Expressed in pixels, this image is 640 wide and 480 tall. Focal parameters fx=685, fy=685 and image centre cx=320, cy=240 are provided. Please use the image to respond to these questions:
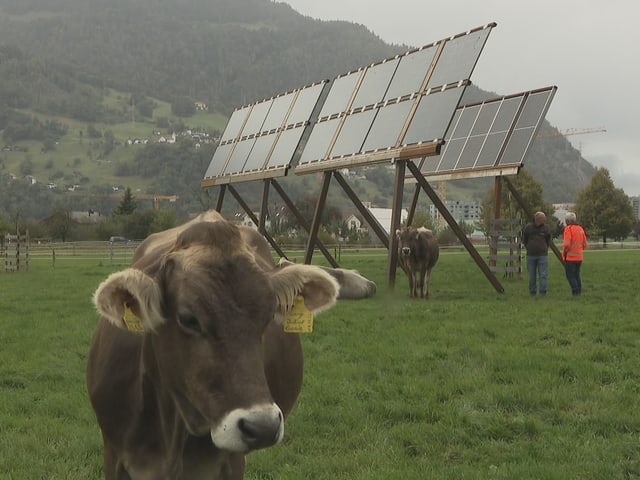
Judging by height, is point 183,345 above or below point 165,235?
below

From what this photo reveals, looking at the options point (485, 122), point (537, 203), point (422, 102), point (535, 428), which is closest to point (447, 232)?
point (537, 203)

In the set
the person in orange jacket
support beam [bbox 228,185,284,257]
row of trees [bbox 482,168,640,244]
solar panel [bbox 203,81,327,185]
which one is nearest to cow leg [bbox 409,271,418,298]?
the person in orange jacket

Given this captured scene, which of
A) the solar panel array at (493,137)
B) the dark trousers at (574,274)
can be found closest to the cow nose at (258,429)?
the dark trousers at (574,274)

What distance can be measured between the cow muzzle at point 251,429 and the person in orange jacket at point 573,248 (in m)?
15.0

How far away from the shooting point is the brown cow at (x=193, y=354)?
9.80ft

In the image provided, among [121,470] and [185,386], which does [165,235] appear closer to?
[121,470]

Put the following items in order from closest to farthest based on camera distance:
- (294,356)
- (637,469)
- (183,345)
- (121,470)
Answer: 1. (183,345)
2. (121,470)
3. (294,356)
4. (637,469)

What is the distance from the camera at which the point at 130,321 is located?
10.8 feet

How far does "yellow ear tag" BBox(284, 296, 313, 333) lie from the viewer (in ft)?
11.9

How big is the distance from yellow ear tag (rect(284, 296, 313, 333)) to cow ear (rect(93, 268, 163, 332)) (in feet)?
2.41

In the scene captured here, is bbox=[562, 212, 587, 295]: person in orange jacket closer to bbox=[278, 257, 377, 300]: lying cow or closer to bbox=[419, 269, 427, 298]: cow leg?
bbox=[419, 269, 427, 298]: cow leg

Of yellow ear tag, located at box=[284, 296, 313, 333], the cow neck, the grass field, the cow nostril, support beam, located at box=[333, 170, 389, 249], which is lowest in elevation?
the grass field

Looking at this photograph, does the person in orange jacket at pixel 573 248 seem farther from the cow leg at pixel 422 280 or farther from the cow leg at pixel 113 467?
the cow leg at pixel 113 467

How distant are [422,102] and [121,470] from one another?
13.9 metres
